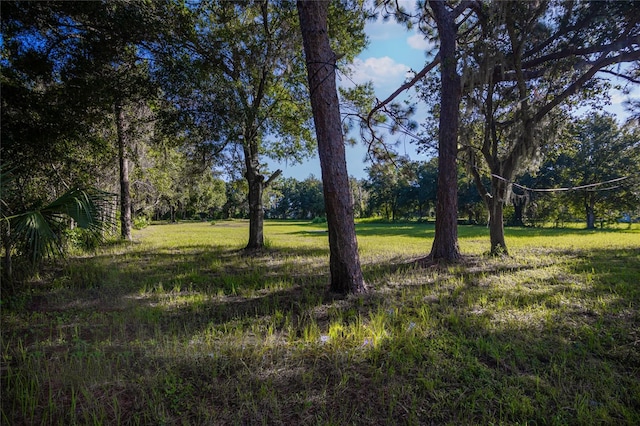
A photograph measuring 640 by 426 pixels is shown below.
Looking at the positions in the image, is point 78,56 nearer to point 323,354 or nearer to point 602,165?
point 323,354

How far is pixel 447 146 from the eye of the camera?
6.77 m

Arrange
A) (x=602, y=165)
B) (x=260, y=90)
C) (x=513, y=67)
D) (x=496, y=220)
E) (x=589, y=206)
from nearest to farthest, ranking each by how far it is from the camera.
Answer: (x=513, y=67)
(x=496, y=220)
(x=260, y=90)
(x=602, y=165)
(x=589, y=206)

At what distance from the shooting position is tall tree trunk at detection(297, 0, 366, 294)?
412cm

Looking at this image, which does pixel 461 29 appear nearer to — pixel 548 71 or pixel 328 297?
pixel 548 71

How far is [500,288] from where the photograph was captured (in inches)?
185

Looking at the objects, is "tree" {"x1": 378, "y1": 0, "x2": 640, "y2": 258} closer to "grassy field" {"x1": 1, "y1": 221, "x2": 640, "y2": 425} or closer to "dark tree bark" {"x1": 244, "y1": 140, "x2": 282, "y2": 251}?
"grassy field" {"x1": 1, "y1": 221, "x2": 640, "y2": 425}

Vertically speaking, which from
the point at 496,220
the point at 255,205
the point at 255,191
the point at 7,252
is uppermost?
the point at 255,191

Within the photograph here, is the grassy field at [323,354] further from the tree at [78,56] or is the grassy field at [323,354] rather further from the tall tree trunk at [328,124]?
the tree at [78,56]

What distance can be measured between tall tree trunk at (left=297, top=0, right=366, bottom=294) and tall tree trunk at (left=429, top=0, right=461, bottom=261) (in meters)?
3.75

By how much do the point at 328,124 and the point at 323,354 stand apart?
3067 mm

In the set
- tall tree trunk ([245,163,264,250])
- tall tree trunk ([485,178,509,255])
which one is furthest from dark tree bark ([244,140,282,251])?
tall tree trunk ([485,178,509,255])

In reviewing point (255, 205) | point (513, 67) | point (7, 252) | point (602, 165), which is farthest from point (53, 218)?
point (602, 165)

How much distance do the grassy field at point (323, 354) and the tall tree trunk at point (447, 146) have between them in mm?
1973

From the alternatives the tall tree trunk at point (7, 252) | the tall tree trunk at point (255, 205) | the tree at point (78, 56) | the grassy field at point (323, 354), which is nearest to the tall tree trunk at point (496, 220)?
the grassy field at point (323, 354)
